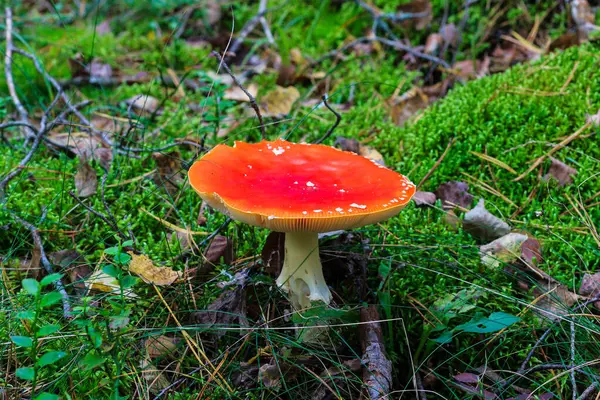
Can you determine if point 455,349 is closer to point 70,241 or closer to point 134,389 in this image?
point 134,389

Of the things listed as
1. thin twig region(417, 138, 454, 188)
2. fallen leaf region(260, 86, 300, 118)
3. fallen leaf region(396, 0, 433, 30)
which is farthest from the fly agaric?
fallen leaf region(396, 0, 433, 30)

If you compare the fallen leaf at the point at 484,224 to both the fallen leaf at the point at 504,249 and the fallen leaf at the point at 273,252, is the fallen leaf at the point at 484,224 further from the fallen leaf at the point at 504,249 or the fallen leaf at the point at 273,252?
the fallen leaf at the point at 273,252

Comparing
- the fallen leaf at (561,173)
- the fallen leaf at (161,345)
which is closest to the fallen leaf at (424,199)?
the fallen leaf at (561,173)

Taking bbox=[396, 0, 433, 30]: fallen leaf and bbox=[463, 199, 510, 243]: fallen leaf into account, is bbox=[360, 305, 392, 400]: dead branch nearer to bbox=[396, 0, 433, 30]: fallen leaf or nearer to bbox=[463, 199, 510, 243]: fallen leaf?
bbox=[463, 199, 510, 243]: fallen leaf

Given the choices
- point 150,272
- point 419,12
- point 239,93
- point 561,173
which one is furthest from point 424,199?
point 419,12

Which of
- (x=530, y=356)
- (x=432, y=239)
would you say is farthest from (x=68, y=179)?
(x=530, y=356)

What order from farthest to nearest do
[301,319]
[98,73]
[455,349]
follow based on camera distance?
1. [98,73]
2. [455,349]
3. [301,319]
